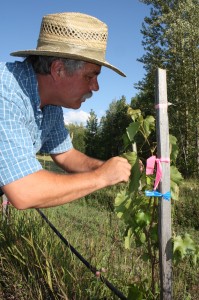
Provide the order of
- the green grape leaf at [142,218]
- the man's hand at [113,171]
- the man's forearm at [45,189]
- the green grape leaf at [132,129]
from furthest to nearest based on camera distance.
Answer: the green grape leaf at [142,218] < the green grape leaf at [132,129] < the man's hand at [113,171] < the man's forearm at [45,189]

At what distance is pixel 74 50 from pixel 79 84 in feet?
0.69

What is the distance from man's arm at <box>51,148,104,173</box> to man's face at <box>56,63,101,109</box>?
0.77 meters

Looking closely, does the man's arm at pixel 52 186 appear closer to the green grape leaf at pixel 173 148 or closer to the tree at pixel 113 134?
the green grape leaf at pixel 173 148

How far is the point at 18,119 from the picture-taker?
84.0 inches

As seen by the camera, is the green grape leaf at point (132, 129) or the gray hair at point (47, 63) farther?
the green grape leaf at point (132, 129)

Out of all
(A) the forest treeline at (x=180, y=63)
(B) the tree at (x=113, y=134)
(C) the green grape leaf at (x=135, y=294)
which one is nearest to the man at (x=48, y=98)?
(C) the green grape leaf at (x=135, y=294)

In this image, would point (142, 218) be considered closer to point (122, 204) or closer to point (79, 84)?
point (122, 204)

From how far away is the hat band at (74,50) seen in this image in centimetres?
232

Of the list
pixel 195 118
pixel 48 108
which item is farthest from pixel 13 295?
pixel 195 118

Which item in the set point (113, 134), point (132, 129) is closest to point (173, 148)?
point (132, 129)

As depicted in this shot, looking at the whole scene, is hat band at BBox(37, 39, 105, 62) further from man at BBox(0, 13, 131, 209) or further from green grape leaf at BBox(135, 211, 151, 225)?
green grape leaf at BBox(135, 211, 151, 225)

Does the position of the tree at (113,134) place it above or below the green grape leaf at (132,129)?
below


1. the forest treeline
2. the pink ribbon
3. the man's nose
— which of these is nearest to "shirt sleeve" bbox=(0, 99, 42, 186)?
the man's nose

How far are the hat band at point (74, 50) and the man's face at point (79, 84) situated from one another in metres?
0.06
